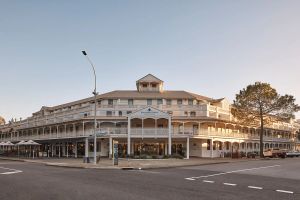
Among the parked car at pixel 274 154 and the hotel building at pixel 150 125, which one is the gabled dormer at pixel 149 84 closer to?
the hotel building at pixel 150 125

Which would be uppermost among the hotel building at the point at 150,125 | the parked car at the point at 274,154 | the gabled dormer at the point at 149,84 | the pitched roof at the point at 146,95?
the gabled dormer at the point at 149,84

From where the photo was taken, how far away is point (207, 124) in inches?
2256

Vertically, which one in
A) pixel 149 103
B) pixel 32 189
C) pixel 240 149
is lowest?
pixel 240 149

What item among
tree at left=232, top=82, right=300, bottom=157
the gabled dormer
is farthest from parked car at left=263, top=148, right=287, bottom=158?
the gabled dormer

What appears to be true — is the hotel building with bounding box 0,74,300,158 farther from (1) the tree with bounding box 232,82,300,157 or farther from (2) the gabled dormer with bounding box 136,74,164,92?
(1) the tree with bounding box 232,82,300,157

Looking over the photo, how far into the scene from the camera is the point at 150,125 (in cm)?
5550

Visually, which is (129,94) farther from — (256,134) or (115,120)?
A: (256,134)

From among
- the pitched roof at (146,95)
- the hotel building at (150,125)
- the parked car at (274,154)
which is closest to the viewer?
the hotel building at (150,125)

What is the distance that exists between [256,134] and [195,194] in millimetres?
65708

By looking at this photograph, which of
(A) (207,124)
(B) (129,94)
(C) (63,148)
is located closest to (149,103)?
(B) (129,94)

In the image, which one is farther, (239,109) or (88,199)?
(239,109)

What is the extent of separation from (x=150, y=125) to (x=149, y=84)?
9677mm

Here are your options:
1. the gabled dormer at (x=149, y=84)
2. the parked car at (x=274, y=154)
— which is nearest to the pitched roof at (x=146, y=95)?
the gabled dormer at (x=149, y=84)

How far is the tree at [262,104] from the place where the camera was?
189 feet
